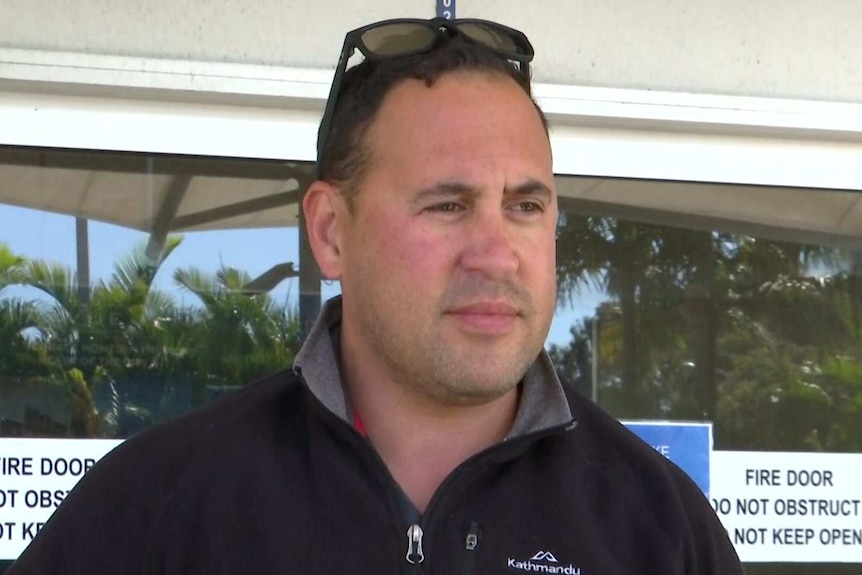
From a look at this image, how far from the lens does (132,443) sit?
170 centimetres

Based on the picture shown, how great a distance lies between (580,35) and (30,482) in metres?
1.89

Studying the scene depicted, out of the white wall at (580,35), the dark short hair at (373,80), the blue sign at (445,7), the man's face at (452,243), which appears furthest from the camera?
the blue sign at (445,7)

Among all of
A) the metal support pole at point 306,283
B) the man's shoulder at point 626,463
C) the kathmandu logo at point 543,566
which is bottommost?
the kathmandu logo at point 543,566

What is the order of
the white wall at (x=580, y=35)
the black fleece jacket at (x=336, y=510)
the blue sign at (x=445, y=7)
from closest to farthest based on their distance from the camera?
the black fleece jacket at (x=336, y=510)
the white wall at (x=580, y=35)
the blue sign at (x=445, y=7)

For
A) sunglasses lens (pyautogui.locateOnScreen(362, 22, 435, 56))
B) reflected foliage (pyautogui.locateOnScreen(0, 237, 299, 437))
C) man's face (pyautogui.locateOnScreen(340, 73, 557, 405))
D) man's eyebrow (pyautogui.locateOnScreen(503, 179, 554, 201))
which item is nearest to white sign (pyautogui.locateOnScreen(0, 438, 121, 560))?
reflected foliage (pyautogui.locateOnScreen(0, 237, 299, 437))

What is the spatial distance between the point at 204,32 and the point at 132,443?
5.28ft

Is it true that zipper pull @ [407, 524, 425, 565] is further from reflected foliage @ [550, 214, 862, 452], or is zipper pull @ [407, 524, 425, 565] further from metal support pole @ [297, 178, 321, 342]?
reflected foliage @ [550, 214, 862, 452]

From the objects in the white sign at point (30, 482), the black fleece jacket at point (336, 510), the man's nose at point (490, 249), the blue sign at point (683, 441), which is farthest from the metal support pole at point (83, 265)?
the man's nose at point (490, 249)

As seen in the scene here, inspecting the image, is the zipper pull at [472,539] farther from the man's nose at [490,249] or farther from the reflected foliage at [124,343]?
the reflected foliage at [124,343]

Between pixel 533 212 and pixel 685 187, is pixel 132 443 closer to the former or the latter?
pixel 533 212

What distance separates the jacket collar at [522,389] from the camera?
5.74 ft

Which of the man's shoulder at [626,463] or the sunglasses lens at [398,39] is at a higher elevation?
the sunglasses lens at [398,39]

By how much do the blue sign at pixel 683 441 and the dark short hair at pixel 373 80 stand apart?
66.5 inches

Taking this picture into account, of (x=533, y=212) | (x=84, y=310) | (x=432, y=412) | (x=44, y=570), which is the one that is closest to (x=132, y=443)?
(x=44, y=570)
